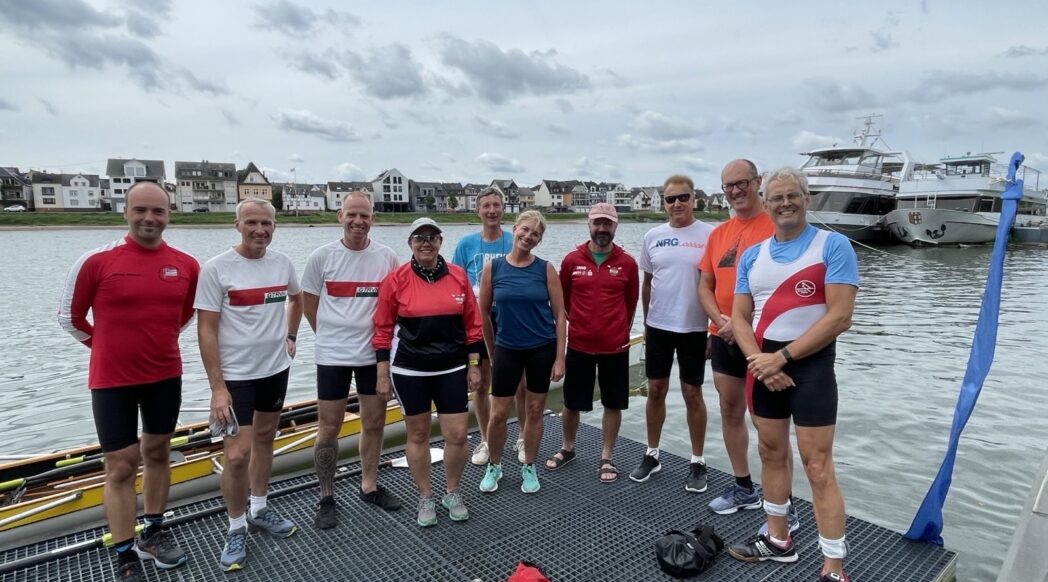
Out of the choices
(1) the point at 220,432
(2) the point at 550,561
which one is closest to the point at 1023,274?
(2) the point at 550,561

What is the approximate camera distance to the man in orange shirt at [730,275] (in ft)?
13.1

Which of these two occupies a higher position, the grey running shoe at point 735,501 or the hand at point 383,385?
the hand at point 383,385

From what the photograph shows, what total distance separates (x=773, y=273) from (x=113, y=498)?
156 inches

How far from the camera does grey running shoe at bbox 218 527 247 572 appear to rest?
3527 mm

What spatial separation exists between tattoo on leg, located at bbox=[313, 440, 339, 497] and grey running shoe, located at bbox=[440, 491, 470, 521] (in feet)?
2.83

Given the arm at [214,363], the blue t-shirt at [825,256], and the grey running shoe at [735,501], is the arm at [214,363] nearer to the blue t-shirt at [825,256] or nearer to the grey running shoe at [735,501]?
the blue t-shirt at [825,256]

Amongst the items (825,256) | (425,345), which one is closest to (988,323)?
(825,256)

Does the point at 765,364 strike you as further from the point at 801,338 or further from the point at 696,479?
the point at 696,479

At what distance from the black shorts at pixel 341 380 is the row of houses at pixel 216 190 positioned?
64.2 metres

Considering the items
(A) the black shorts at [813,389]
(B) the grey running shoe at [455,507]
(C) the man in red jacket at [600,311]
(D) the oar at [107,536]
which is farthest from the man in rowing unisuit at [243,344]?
(A) the black shorts at [813,389]

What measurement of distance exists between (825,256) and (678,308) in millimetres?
1457

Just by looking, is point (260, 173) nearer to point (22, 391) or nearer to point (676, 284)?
point (22, 391)

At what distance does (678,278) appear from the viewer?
4477 mm

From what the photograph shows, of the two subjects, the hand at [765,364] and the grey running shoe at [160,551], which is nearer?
the hand at [765,364]
